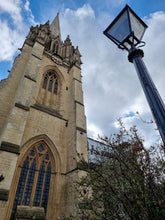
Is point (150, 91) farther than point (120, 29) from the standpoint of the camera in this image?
No

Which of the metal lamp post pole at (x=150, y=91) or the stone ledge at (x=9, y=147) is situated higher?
the stone ledge at (x=9, y=147)

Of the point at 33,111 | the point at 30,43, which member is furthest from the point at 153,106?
the point at 30,43

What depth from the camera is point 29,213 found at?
700 centimetres

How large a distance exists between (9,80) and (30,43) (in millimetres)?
6312

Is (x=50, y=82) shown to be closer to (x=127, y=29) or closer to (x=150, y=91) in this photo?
(x=127, y=29)

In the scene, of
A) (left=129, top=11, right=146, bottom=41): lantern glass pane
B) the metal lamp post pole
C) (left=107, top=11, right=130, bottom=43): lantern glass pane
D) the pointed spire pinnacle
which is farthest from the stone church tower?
the pointed spire pinnacle

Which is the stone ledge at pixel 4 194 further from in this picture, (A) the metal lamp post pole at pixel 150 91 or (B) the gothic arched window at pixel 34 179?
(A) the metal lamp post pole at pixel 150 91

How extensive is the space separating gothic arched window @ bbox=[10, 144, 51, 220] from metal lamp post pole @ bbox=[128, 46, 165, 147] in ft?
28.6

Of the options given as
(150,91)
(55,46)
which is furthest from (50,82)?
(150,91)

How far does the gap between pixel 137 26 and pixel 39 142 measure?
920cm

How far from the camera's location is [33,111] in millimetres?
10492

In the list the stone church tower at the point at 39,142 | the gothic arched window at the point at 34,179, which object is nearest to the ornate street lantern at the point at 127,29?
the stone church tower at the point at 39,142

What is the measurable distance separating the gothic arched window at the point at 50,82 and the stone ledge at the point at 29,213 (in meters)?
9.85

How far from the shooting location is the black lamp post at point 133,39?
1.99 m
